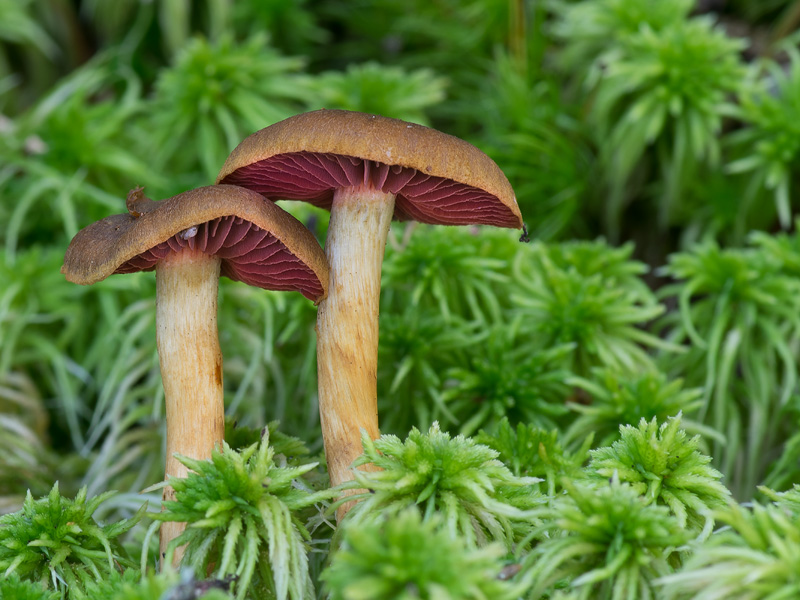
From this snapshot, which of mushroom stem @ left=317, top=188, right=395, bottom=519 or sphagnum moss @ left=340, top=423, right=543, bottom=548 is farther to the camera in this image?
mushroom stem @ left=317, top=188, right=395, bottom=519

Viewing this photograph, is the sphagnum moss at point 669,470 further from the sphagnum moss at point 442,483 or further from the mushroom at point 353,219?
the mushroom at point 353,219

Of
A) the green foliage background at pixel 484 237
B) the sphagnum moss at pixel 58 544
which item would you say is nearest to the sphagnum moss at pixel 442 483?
the green foliage background at pixel 484 237

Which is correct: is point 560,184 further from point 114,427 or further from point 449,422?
point 114,427

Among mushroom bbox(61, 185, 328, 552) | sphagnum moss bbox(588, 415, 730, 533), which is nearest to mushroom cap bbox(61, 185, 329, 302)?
mushroom bbox(61, 185, 328, 552)

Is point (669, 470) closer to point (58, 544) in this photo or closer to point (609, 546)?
point (609, 546)

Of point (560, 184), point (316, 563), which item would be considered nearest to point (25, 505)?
point (316, 563)

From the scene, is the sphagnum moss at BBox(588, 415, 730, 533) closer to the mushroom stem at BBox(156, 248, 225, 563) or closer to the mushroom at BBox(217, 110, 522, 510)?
the mushroom at BBox(217, 110, 522, 510)
